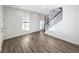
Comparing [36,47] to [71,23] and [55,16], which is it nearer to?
[71,23]

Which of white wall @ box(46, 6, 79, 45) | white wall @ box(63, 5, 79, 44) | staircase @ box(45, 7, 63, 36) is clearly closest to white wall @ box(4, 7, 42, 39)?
staircase @ box(45, 7, 63, 36)

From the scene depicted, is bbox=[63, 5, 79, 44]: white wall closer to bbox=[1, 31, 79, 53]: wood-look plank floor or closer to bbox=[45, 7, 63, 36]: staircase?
bbox=[1, 31, 79, 53]: wood-look plank floor

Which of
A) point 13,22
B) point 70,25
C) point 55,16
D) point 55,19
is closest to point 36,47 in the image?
point 70,25

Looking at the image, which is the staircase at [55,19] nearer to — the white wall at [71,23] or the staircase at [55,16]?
the staircase at [55,16]

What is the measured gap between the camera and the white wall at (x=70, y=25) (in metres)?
5.52

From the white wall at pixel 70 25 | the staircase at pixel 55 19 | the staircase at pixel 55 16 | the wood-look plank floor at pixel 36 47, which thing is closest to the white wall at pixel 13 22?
the wood-look plank floor at pixel 36 47

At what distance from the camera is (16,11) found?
6.85 metres

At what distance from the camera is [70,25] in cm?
590

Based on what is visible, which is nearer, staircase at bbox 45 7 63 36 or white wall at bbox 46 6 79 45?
white wall at bbox 46 6 79 45

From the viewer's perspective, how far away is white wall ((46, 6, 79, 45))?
5.52m

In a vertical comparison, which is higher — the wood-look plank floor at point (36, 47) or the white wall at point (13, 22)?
the white wall at point (13, 22)
